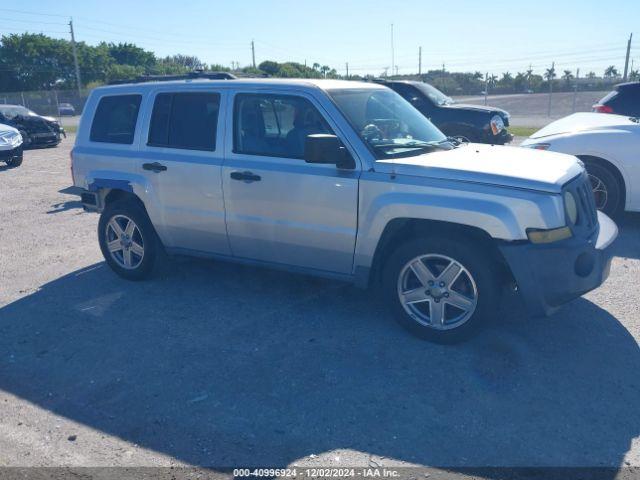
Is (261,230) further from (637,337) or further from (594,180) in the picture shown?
(594,180)

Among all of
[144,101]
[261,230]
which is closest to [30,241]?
[144,101]

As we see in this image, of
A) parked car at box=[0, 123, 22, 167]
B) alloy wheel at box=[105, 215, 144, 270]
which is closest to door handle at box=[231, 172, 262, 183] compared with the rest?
alloy wheel at box=[105, 215, 144, 270]

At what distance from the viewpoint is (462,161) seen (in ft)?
14.6

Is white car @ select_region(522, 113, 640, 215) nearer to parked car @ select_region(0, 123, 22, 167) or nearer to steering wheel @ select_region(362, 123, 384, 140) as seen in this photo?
steering wheel @ select_region(362, 123, 384, 140)

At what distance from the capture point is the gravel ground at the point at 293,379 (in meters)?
3.25

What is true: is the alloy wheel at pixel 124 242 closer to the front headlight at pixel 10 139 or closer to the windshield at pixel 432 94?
the windshield at pixel 432 94

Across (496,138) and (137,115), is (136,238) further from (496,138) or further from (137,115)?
(496,138)

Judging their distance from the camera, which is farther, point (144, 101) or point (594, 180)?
point (594, 180)

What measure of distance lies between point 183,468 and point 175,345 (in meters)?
1.52

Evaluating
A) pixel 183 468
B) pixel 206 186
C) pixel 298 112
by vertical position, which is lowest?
pixel 183 468

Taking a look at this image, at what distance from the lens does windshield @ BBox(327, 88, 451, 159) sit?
467cm

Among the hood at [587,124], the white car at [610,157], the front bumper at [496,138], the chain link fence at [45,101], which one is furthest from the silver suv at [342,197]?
the chain link fence at [45,101]

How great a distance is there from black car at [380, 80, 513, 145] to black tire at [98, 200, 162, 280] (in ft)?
23.0

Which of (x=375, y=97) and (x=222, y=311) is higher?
(x=375, y=97)
